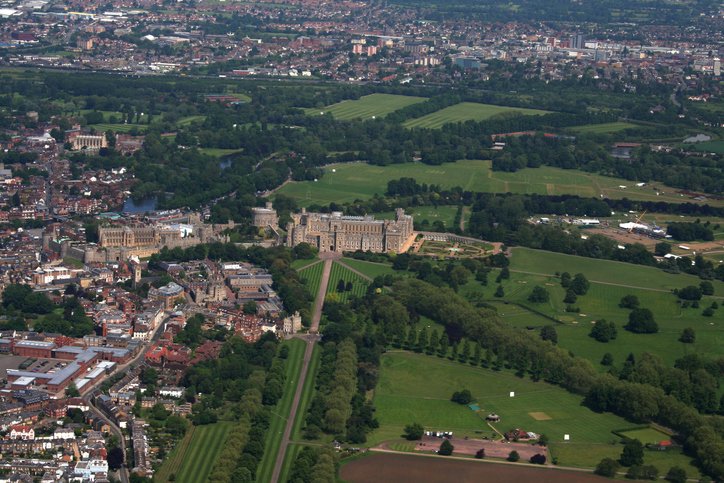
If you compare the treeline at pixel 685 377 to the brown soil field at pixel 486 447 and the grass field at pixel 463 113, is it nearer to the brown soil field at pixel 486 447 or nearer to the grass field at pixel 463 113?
the brown soil field at pixel 486 447

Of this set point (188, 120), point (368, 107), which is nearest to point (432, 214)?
point (188, 120)

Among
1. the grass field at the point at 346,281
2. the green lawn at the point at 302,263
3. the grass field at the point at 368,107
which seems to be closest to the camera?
the grass field at the point at 346,281

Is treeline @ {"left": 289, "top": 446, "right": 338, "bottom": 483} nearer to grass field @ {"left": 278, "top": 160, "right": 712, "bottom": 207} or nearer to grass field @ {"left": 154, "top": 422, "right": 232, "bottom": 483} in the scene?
grass field @ {"left": 154, "top": 422, "right": 232, "bottom": 483}

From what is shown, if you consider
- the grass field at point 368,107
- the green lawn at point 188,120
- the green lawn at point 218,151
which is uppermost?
the green lawn at point 218,151

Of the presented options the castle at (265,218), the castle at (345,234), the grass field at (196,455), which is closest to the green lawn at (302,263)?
the castle at (345,234)

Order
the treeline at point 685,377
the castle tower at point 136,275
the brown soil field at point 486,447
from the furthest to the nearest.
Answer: the castle tower at point 136,275
the treeline at point 685,377
the brown soil field at point 486,447

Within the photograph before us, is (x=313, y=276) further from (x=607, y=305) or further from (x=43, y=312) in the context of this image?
(x=607, y=305)

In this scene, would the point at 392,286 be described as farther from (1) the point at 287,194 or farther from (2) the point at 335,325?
(1) the point at 287,194
